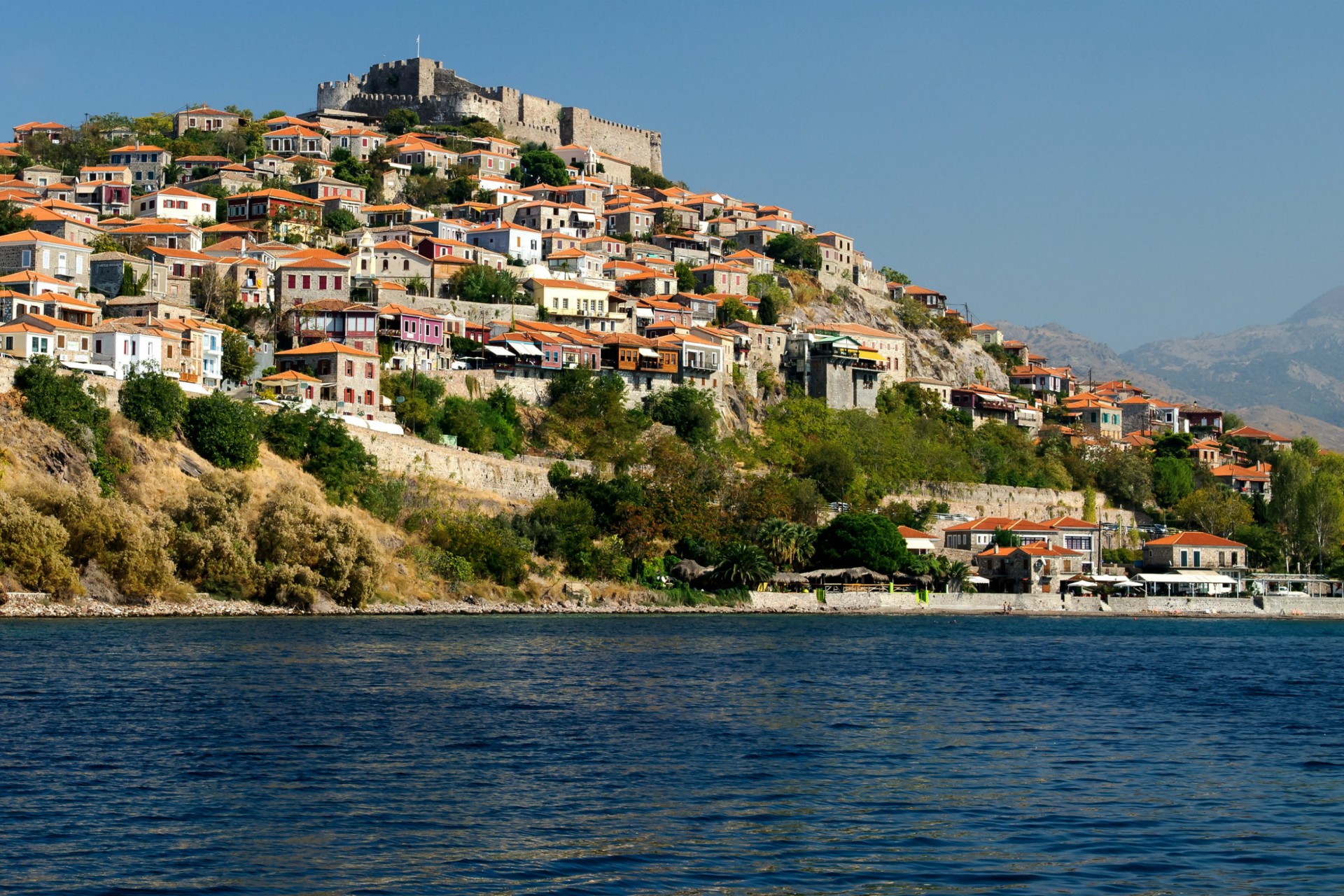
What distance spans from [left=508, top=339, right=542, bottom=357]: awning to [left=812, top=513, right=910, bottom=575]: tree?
52.4ft

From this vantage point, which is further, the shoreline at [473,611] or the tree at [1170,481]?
the tree at [1170,481]

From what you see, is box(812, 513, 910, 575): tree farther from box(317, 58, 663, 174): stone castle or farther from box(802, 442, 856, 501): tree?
box(317, 58, 663, 174): stone castle

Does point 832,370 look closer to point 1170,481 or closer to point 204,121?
point 1170,481

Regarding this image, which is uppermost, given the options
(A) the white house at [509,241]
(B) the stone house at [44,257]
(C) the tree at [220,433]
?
(A) the white house at [509,241]

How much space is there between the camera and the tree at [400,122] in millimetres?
117812

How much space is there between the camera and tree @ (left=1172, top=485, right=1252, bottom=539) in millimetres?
87250

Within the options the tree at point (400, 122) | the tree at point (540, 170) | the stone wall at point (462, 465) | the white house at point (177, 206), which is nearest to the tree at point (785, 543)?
the stone wall at point (462, 465)

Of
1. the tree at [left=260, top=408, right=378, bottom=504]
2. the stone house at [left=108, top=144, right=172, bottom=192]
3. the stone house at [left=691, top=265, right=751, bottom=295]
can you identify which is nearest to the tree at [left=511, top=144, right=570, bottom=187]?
the stone house at [left=691, top=265, right=751, bottom=295]

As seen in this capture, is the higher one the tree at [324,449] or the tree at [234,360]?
the tree at [234,360]

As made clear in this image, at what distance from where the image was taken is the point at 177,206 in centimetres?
8888

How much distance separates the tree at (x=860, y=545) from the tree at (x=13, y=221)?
134 feet

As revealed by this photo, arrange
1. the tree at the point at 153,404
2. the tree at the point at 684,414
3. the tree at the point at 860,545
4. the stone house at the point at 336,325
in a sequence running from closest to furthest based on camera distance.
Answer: the tree at the point at 153,404
the tree at the point at 860,545
the stone house at the point at 336,325
the tree at the point at 684,414

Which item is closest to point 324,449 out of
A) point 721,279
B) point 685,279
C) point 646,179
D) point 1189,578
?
point 685,279

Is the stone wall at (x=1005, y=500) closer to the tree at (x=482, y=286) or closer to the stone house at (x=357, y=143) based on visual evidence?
the tree at (x=482, y=286)
